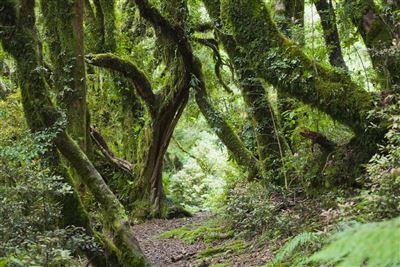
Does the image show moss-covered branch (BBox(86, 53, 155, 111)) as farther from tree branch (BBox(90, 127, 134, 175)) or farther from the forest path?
the forest path

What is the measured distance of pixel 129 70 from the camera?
436 inches

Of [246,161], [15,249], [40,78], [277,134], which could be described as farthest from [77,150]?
[246,161]

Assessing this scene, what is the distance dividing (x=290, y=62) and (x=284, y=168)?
202 cm

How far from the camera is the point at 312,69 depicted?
5742mm

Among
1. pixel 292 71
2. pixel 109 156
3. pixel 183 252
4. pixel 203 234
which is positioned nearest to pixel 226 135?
pixel 203 234

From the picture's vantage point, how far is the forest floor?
564cm

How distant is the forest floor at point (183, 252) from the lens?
564cm

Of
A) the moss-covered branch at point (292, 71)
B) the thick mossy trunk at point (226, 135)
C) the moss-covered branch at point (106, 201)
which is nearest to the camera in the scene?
the moss-covered branch at point (292, 71)

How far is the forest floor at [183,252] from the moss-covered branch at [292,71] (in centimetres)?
207

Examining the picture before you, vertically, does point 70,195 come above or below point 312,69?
below

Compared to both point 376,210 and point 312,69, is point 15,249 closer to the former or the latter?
point 376,210

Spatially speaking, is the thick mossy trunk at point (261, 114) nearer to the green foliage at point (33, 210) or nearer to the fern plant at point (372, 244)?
the green foliage at point (33, 210)

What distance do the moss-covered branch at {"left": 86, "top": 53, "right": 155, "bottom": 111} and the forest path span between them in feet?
10.7

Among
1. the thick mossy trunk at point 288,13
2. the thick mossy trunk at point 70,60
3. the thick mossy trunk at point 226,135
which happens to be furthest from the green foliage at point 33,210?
the thick mossy trunk at point 226,135
